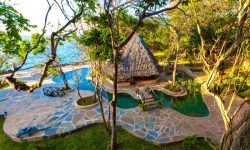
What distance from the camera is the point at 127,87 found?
1978 centimetres

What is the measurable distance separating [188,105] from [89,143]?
9.53m

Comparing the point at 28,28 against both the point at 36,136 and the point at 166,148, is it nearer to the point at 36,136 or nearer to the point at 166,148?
the point at 36,136

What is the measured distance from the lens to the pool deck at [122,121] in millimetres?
11406

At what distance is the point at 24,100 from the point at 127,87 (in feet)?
34.2

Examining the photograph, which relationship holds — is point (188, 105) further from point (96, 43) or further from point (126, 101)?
point (96, 43)

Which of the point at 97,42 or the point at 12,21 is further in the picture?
the point at 97,42

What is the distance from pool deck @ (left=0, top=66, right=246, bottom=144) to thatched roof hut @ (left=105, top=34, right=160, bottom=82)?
5.39m

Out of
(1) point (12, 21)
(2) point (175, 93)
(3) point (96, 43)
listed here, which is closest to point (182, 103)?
(2) point (175, 93)

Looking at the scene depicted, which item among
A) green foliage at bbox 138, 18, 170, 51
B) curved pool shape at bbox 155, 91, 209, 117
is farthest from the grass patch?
green foliage at bbox 138, 18, 170, 51

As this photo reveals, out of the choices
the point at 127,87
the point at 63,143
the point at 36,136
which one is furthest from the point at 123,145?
the point at 127,87

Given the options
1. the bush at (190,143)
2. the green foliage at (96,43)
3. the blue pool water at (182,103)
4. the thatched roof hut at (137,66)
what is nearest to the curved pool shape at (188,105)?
the blue pool water at (182,103)

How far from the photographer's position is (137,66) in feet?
66.7

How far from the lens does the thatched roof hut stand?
19938 millimetres

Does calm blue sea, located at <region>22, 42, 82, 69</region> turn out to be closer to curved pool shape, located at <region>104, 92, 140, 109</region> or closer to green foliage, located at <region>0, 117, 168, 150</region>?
green foliage, located at <region>0, 117, 168, 150</region>
